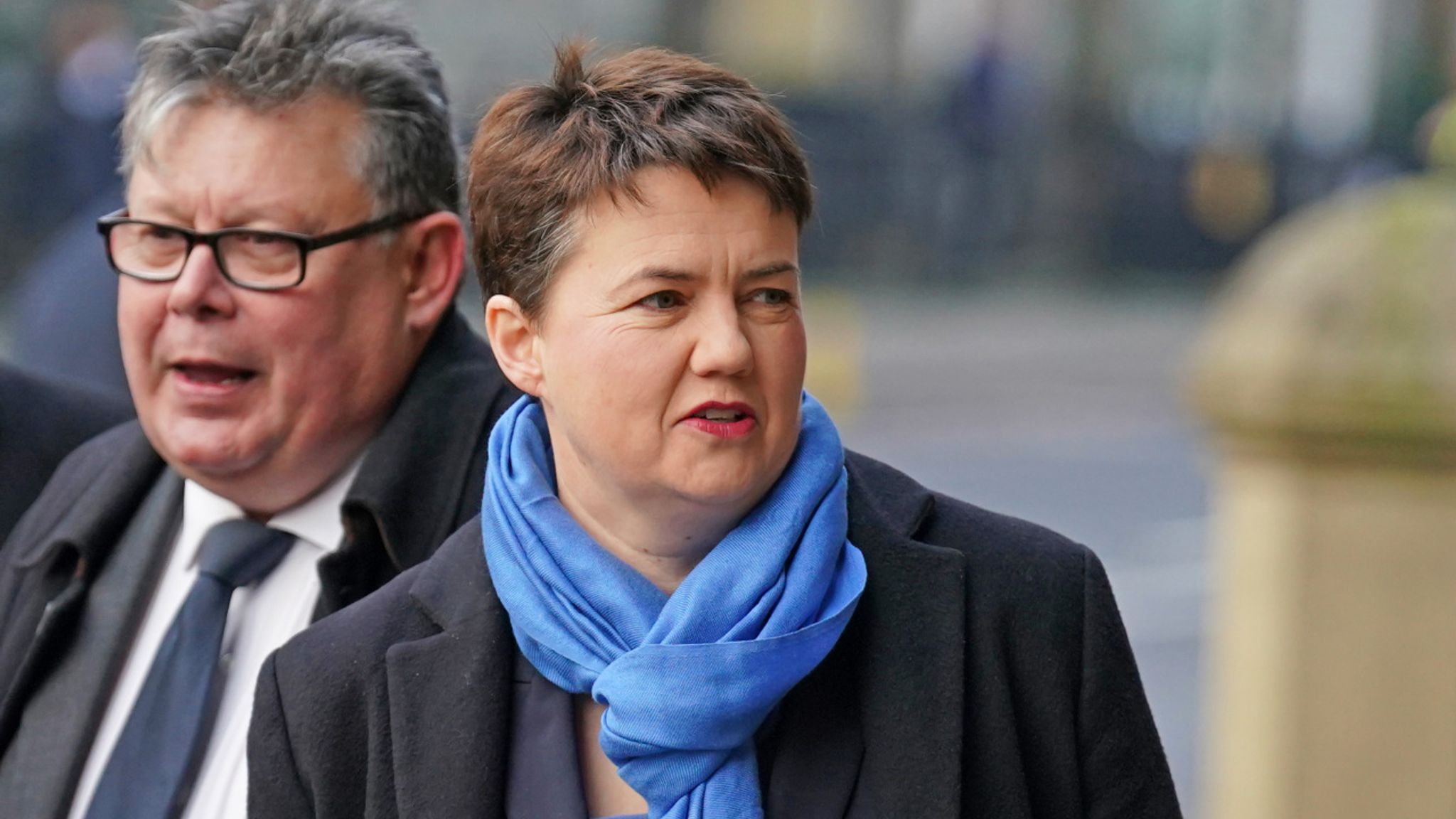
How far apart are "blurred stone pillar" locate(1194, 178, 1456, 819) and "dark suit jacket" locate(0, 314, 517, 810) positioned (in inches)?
45.6

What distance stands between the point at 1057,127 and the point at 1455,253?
19.9 m

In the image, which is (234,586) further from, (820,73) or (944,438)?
(820,73)

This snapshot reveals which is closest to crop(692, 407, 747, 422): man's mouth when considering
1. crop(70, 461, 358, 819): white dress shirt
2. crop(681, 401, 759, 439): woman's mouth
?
crop(681, 401, 759, 439): woman's mouth

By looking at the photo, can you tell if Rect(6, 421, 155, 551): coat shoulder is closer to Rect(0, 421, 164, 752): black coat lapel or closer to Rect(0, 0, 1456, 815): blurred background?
Rect(0, 421, 164, 752): black coat lapel

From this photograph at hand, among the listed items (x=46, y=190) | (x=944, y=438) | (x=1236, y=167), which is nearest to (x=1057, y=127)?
(x=1236, y=167)

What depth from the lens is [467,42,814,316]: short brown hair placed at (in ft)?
8.74

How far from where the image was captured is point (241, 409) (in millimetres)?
3307

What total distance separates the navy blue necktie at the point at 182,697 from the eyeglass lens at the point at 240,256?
39 centimetres

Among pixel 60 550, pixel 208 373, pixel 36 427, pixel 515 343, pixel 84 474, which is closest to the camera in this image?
pixel 515 343

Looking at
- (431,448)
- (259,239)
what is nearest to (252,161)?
(259,239)

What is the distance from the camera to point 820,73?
73.0 ft

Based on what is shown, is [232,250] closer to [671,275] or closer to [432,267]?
[432,267]

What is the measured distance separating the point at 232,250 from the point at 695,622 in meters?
1.09

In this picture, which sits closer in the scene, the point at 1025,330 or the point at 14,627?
the point at 14,627
